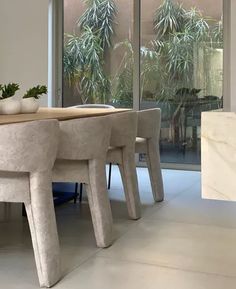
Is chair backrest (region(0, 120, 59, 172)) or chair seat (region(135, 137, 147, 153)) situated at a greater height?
chair backrest (region(0, 120, 59, 172))

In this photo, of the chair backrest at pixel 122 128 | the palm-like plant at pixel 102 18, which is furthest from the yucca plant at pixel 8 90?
the palm-like plant at pixel 102 18

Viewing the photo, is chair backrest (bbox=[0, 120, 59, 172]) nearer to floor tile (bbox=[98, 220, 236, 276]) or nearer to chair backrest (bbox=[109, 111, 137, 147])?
floor tile (bbox=[98, 220, 236, 276])

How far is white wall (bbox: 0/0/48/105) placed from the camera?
630 centimetres

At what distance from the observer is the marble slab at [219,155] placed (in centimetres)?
100

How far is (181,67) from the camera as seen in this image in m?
5.86

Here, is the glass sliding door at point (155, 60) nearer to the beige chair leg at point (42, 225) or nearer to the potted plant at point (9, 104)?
the potted plant at point (9, 104)

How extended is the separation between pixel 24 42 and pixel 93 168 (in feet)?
13.7

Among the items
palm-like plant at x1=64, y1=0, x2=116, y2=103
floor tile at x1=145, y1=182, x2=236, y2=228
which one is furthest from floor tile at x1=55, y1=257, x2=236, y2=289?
palm-like plant at x1=64, y1=0, x2=116, y2=103

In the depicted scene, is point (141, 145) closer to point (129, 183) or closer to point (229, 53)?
point (129, 183)

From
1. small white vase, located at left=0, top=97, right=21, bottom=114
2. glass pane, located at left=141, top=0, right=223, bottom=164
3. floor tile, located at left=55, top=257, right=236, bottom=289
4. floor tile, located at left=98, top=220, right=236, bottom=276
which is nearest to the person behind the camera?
floor tile, located at left=55, top=257, right=236, bottom=289

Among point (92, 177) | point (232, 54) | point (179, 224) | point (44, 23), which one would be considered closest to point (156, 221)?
point (179, 224)

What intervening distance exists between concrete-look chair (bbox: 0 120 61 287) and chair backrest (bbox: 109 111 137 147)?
3.40ft

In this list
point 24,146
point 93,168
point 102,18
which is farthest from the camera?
point 102,18

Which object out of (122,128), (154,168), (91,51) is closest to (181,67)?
(91,51)
